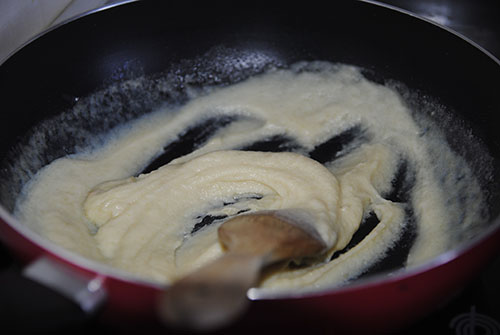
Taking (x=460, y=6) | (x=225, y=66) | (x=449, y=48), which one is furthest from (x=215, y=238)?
(x=460, y=6)

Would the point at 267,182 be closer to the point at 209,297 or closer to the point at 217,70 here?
the point at 217,70

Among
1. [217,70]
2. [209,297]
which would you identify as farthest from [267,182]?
[209,297]

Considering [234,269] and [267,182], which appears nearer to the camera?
[234,269]

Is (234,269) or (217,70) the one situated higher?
(217,70)

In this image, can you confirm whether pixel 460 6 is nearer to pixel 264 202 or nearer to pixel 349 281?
pixel 264 202

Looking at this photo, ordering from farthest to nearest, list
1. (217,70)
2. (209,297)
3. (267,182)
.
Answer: (217,70) → (267,182) → (209,297)

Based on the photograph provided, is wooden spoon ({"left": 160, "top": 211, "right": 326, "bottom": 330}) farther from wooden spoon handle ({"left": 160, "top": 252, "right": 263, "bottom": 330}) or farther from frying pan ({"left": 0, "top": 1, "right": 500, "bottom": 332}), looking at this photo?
frying pan ({"left": 0, "top": 1, "right": 500, "bottom": 332})

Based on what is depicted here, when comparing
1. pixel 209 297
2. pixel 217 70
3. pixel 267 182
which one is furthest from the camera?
pixel 217 70
